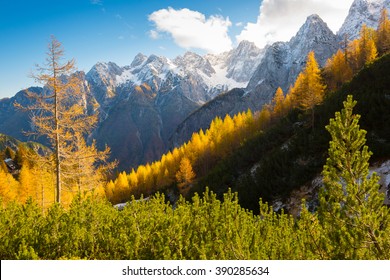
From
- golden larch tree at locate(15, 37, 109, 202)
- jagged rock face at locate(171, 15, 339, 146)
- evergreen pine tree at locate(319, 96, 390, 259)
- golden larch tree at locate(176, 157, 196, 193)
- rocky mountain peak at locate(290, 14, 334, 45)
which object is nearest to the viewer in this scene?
evergreen pine tree at locate(319, 96, 390, 259)

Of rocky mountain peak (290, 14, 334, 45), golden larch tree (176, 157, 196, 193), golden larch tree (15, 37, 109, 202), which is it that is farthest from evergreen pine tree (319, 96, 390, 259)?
rocky mountain peak (290, 14, 334, 45)

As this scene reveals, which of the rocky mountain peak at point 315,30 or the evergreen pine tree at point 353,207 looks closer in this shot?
the evergreen pine tree at point 353,207

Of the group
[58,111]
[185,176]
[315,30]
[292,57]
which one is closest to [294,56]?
[292,57]

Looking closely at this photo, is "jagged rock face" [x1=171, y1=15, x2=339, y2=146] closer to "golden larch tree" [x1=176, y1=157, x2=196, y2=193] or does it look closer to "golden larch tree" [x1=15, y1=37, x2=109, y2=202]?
"golden larch tree" [x1=176, y1=157, x2=196, y2=193]

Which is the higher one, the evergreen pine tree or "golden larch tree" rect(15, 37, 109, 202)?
"golden larch tree" rect(15, 37, 109, 202)

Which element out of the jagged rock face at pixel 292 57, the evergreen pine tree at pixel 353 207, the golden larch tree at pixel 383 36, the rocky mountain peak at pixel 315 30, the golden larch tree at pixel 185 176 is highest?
the rocky mountain peak at pixel 315 30

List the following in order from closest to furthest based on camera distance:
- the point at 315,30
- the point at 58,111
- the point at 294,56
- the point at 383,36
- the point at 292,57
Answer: the point at 58,111
the point at 383,36
the point at 315,30
the point at 294,56
the point at 292,57

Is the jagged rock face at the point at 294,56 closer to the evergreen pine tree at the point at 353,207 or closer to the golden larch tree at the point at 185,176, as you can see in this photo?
the golden larch tree at the point at 185,176

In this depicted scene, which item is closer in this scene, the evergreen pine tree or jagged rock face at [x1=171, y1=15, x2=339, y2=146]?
the evergreen pine tree

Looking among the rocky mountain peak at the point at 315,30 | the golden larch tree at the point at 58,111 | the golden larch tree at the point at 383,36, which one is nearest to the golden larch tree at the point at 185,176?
the golden larch tree at the point at 58,111

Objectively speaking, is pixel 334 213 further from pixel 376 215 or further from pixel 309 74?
pixel 309 74

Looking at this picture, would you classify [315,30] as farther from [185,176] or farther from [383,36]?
[185,176]

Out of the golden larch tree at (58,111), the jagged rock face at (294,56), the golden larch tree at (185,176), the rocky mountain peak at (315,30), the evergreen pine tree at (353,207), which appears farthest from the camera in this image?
the rocky mountain peak at (315,30)
